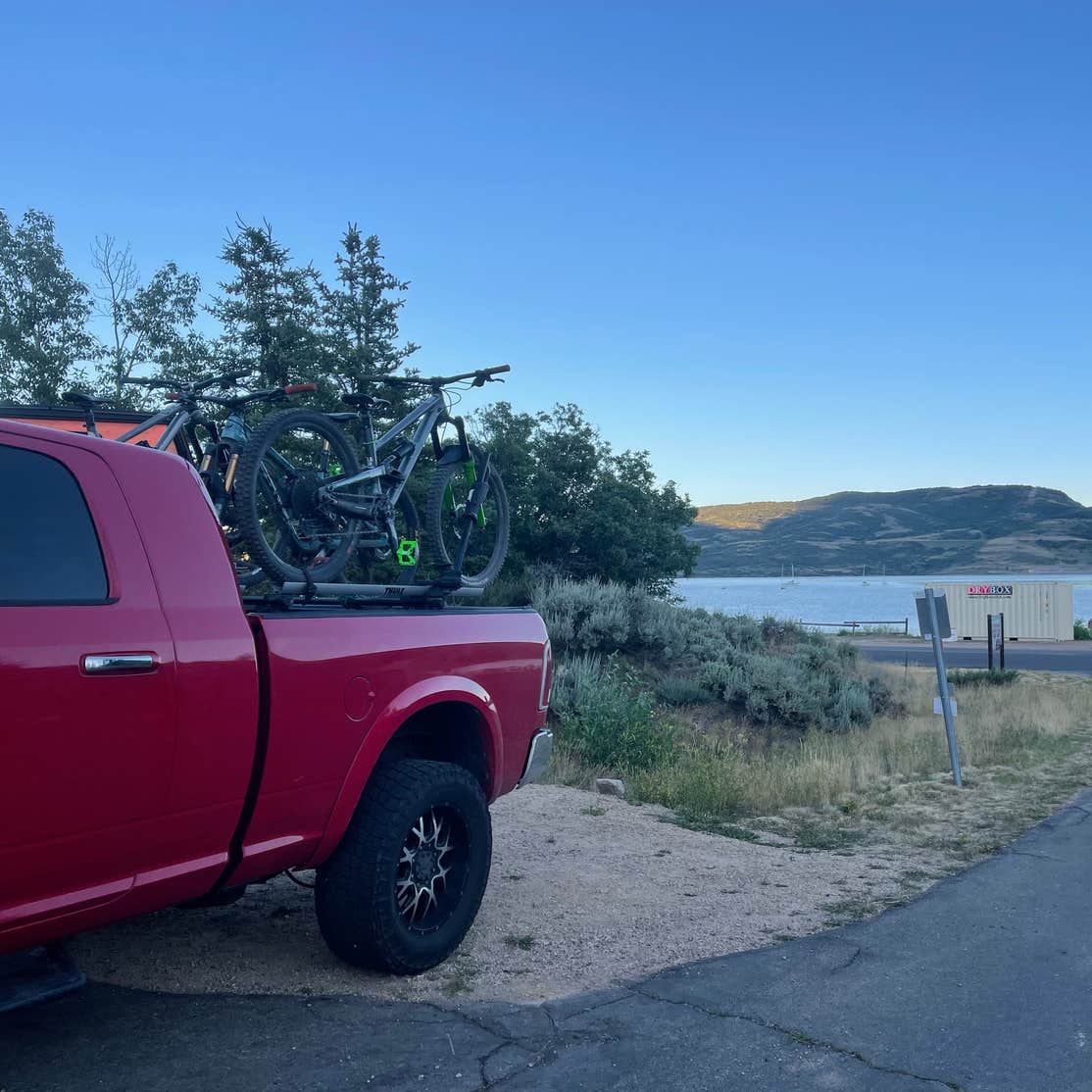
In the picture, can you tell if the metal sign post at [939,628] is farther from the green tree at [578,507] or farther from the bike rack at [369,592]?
the green tree at [578,507]

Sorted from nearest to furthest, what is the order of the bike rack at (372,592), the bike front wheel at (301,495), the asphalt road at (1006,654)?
the bike rack at (372,592) → the bike front wheel at (301,495) → the asphalt road at (1006,654)

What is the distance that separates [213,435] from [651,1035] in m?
3.99

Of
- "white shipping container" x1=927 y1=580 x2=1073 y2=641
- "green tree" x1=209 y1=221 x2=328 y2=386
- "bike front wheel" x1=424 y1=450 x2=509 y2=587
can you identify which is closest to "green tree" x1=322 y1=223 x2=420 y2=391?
"green tree" x1=209 y1=221 x2=328 y2=386

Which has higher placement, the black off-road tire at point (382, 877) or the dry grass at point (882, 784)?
the black off-road tire at point (382, 877)

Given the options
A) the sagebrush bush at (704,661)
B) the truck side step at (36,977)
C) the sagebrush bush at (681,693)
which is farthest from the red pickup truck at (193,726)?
the sagebrush bush at (681,693)

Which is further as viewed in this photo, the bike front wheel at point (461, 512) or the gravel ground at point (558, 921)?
the bike front wheel at point (461, 512)

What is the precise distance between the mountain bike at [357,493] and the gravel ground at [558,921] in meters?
1.83

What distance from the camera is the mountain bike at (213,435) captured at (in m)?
5.64

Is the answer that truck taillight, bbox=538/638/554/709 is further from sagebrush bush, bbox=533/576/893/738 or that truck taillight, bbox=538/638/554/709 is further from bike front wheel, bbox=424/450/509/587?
sagebrush bush, bbox=533/576/893/738

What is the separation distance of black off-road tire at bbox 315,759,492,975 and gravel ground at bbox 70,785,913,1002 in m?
0.16

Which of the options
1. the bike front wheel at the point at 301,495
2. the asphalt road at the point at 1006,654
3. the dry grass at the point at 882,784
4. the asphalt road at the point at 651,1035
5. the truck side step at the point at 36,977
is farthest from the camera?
the asphalt road at the point at 1006,654

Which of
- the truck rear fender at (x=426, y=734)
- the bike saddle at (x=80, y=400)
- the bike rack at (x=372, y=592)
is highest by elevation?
the bike saddle at (x=80, y=400)

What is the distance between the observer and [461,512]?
7.64 metres

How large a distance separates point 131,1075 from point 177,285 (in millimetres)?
20881
